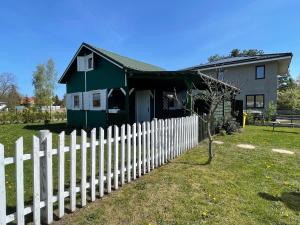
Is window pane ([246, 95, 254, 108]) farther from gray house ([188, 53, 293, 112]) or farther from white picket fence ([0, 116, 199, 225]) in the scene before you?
white picket fence ([0, 116, 199, 225])

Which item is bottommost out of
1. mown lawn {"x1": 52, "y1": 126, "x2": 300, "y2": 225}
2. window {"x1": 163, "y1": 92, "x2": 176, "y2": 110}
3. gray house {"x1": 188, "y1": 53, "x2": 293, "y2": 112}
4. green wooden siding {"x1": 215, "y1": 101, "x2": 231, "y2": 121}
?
mown lawn {"x1": 52, "y1": 126, "x2": 300, "y2": 225}

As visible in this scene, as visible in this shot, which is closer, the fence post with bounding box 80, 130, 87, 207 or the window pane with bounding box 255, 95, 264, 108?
the fence post with bounding box 80, 130, 87, 207

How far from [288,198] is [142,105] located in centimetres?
1094

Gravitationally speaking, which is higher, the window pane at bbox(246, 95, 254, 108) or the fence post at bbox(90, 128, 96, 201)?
the window pane at bbox(246, 95, 254, 108)

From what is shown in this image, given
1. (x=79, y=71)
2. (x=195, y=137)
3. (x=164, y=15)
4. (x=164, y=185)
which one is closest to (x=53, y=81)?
(x=79, y=71)

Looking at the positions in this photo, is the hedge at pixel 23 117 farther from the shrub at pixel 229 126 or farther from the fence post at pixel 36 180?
the fence post at pixel 36 180

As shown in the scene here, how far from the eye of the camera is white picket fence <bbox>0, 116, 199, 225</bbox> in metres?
2.99

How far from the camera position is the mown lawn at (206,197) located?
3.54m

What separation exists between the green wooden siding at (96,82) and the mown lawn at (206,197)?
331 inches

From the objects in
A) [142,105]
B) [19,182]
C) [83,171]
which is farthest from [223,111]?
[19,182]

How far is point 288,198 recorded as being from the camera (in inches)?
171

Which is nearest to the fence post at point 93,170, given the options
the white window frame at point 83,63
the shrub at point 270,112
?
the white window frame at point 83,63

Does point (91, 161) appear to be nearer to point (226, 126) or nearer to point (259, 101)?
point (226, 126)

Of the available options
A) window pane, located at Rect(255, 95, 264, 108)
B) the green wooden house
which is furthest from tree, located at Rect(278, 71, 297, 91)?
the green wooden house
